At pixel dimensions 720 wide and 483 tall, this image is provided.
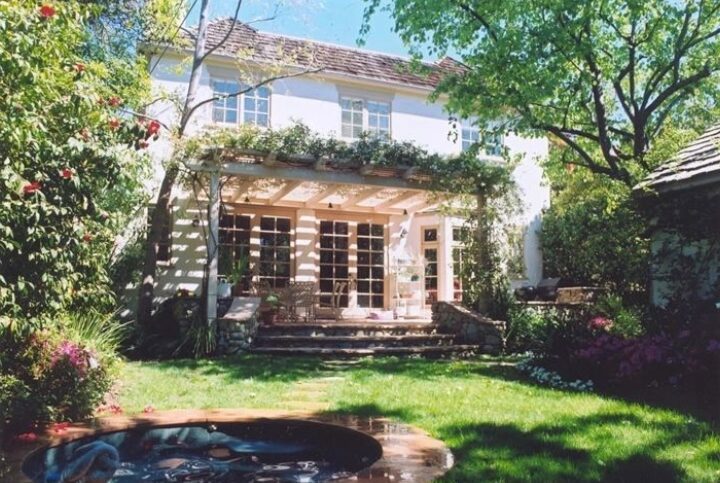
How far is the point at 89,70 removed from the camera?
5059 mm

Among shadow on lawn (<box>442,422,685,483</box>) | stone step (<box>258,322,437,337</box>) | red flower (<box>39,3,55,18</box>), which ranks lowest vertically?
shadow on lawn (<box>442,422,685,483</box>)

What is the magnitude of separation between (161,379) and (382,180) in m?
6.36

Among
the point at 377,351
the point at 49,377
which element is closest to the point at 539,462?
the point at 49,377

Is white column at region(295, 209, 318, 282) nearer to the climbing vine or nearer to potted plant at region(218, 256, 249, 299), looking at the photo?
potted plant at region(218, 256, 249, 299)

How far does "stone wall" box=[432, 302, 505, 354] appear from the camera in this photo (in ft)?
37.3

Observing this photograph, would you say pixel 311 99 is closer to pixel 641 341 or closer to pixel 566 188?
pixel 566 188

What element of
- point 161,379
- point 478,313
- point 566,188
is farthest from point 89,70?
point 566,188

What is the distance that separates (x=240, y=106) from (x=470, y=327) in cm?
751

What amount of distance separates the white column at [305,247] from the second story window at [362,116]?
7.71ft

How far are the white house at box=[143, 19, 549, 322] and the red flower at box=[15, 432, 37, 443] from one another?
Result: 768cm

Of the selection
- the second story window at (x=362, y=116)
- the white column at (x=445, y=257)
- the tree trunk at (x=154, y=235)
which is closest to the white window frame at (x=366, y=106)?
the second story window at (x=362, y=116)

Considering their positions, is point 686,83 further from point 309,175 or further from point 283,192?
point 283,192

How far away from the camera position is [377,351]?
10914 mm

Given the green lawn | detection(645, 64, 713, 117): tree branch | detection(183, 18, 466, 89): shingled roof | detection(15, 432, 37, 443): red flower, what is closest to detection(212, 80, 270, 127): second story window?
detection(183, 18, 466, 89): shingled roof
